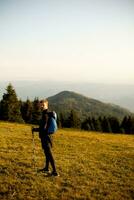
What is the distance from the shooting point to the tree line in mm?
89062

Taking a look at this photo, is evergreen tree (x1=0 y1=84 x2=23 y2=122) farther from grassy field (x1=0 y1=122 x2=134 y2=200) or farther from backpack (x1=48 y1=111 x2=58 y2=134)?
backpack (x1=48 y1=111 x2=58 y2=134)

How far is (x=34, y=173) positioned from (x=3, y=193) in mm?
3070

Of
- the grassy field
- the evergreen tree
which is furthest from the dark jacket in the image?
the evergreen tree

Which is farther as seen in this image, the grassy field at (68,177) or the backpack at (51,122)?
the backpack at (51,122)

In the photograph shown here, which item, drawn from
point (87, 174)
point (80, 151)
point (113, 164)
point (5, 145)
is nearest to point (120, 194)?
point (87, 174)

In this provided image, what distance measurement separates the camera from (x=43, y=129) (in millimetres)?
15055

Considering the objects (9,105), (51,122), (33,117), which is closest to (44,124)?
(51,122)

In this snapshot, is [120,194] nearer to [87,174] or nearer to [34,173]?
[87,174]

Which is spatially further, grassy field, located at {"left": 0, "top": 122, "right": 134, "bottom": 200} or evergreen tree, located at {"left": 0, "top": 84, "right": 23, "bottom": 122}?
evergreen tree, located at {"left": 0, "top": 84, "right": 23, "bottom": 122}

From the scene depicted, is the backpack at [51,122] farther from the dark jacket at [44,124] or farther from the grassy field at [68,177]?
the grassy field at [68,177]

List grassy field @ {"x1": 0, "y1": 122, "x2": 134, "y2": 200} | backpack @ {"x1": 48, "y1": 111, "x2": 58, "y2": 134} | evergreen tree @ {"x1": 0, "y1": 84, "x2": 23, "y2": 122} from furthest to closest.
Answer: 1. evergreen tree @ {"x1": 0, "y1": 84, "x2": 23, "y2": 122}
2. backpack @ {"x1": 48, "y1": 111, "x2": 58, "y2": 134}
3. grassy field @ {"x1": 0, "y1": 122, "x2": 134, "y2": 200}

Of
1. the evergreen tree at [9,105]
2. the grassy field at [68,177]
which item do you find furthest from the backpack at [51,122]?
the evergreen tree at [9,105]

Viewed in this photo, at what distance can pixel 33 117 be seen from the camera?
102m

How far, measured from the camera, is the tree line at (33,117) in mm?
89062
